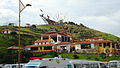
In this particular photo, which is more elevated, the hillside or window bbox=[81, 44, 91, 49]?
the hillside

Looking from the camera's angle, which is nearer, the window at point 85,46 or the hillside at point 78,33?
the window at point 85,46

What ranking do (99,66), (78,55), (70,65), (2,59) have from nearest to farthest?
(70,65)
(99,66)
(2,59)
(78,55)

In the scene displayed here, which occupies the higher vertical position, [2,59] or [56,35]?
[56,35]

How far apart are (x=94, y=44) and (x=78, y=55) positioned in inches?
300

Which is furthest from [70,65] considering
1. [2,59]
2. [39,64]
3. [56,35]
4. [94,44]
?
[56,35]

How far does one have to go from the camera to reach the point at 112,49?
62406mm

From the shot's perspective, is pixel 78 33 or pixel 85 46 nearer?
pixel 85 46

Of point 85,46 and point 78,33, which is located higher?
point 78,33

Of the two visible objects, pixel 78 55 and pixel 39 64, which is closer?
pixel 39 64

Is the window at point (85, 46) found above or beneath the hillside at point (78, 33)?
beneath

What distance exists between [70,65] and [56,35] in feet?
166

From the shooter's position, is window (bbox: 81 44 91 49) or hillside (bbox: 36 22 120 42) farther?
hillside (bbox: 36 22 120 42)

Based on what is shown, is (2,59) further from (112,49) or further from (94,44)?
(112,49)

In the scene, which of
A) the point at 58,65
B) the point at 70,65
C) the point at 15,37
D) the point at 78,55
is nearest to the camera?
the point at 58,65
